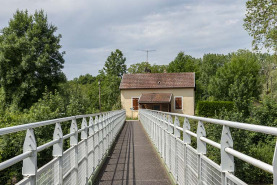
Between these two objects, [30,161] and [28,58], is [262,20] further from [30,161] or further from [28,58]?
[28,58]

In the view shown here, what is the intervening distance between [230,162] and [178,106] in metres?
39.3

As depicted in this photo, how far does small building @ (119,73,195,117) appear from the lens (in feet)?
134

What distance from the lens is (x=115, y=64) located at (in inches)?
2965

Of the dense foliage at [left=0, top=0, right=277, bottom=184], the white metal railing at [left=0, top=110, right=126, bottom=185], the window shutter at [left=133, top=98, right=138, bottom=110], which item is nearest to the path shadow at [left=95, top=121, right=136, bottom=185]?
the white metal railing at [left=0, top=110, right=126, bottom=185]

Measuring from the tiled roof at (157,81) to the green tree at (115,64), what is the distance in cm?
2870

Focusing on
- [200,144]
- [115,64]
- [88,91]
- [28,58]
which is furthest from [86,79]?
[200,144]

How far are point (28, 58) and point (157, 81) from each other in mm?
19037

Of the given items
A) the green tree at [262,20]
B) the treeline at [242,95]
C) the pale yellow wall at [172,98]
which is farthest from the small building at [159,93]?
the green tree at [262,20]

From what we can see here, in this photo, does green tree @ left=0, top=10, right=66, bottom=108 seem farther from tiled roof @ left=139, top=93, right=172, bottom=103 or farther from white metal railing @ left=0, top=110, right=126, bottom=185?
white metal railing @ left=0, top=110, right=126, bottom=185

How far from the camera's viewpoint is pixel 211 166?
325 centimetres

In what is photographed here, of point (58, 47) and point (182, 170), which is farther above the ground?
point (58, 47)

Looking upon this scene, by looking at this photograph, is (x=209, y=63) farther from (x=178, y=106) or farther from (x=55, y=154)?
(x=55, y=154)

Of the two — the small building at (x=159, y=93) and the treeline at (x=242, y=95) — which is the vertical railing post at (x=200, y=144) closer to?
the treeline at (x=242, y=95)

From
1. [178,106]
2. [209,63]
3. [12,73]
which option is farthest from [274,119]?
[209,63]
